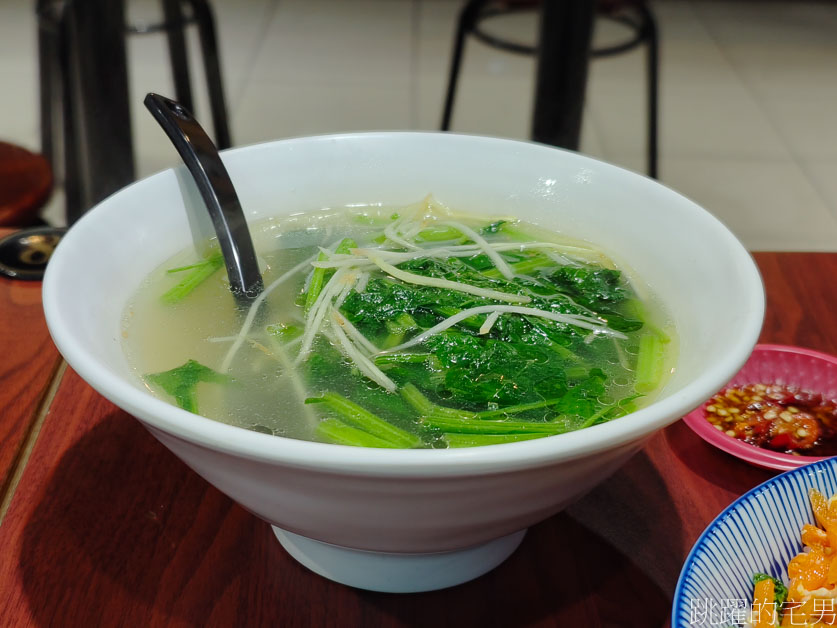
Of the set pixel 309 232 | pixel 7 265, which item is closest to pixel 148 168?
pixel 7 265

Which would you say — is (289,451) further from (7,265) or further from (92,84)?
(92,84)

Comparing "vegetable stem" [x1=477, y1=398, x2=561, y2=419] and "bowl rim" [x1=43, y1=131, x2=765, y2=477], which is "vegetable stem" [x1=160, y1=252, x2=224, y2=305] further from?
"vegetable stem" [x1=477, y1=398, x2=561, y2=419]

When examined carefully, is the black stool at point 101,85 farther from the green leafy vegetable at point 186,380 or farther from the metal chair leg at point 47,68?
the green leafy vegetable at point 186,380

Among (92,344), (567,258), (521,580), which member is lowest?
(521,580)

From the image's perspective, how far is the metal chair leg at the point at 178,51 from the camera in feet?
8.11

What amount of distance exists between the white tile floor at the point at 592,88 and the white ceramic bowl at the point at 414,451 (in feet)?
7.58

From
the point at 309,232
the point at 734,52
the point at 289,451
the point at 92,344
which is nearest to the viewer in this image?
the point at 289,451

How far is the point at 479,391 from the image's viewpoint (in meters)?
0.83

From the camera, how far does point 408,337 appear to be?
927 mm

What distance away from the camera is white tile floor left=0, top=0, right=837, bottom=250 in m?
3.54

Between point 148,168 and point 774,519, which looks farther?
point 148,168

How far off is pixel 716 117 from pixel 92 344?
4.00 m

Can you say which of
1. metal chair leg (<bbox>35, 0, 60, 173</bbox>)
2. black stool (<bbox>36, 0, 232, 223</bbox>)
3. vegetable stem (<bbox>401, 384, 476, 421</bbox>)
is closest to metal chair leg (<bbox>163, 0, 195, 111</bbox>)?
black stool (<bbox>36, 0, 232, 223</bbox>)

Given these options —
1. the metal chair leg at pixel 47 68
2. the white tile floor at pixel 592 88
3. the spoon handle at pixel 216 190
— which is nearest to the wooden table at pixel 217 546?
the spoon handle at pixel 216 190
